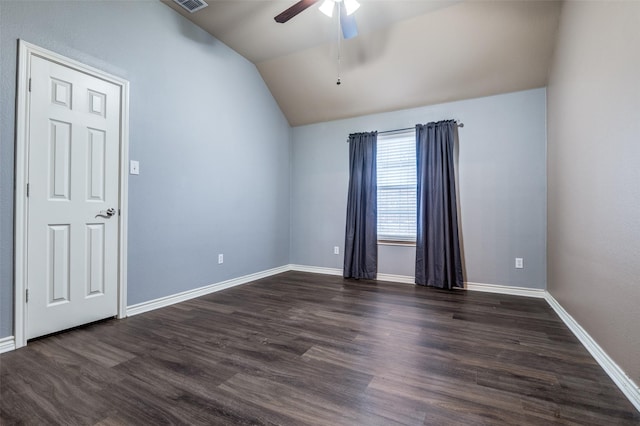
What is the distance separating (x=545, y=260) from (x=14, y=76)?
505 centimetres

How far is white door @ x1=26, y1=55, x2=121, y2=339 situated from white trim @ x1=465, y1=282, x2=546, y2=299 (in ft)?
12.7

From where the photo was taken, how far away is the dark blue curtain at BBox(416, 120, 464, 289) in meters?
3.55

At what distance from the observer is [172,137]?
9.62ft

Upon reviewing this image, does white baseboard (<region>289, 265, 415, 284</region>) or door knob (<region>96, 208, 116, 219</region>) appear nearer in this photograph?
door knob (<region>96, 208, 116, 219</region>)

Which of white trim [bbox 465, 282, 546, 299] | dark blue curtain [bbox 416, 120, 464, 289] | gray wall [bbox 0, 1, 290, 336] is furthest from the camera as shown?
dark blue curtain [bbox 416, 120, 464, 289]

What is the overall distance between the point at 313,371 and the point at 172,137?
103 inches

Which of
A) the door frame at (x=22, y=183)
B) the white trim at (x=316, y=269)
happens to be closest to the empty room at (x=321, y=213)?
the door frame at (x=22, y=183)

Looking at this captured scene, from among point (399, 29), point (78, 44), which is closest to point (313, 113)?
point (399, 29)

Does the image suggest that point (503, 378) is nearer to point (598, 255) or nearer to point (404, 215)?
point (598, 255)

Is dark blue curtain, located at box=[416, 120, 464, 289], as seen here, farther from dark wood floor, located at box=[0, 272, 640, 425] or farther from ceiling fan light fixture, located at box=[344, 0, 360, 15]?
ceiling fan light fixture, located at box=[344, 0, 360, 15]

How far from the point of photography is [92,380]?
156 cm

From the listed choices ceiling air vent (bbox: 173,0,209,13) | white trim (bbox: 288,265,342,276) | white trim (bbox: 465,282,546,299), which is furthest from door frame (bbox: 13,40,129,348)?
white trim (bbox: 465,282,546,299)

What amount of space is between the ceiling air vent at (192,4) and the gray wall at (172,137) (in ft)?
0.67

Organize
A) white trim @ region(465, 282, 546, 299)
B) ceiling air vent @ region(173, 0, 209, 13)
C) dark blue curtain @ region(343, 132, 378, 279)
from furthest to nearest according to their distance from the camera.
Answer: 1. dark blue curtain @ region(343, 132, 378, 279)
2. white trim @ region(465, 282, 546, 299)
3. ceiling air vent @ region(173, 0, 209, 13)
